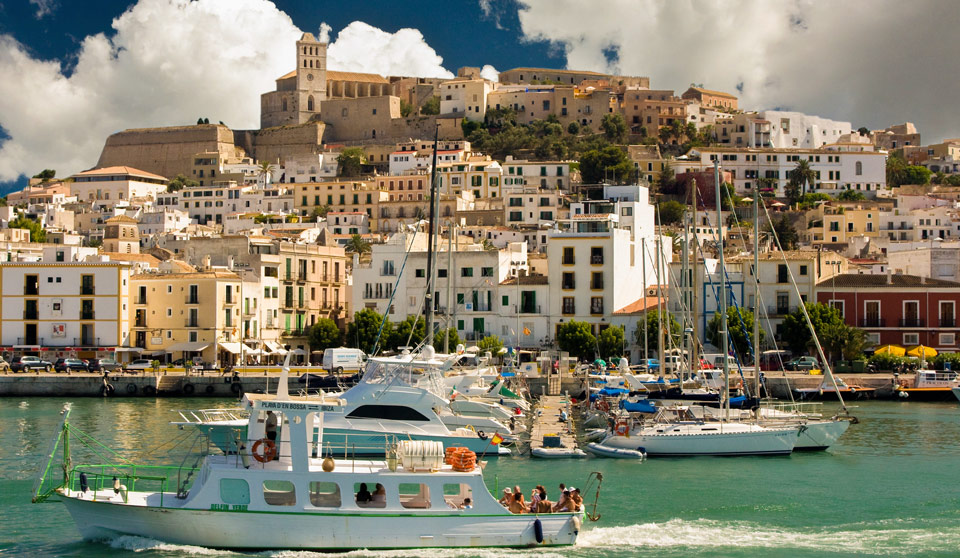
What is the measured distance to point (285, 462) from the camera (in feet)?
77.7

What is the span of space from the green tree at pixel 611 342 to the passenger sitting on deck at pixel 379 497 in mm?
37389

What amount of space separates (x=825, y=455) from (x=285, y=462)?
63.0 feet

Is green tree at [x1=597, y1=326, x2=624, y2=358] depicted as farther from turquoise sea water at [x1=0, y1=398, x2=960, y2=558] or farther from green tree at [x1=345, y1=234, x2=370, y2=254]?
green tree at [x1=345, y1=234, x2=370, y2=254]

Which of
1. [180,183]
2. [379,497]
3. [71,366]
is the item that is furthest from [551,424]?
[180,183]

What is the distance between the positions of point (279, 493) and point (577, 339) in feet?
123

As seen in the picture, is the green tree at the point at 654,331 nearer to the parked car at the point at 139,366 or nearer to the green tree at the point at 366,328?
the green tree at the point at 366,328

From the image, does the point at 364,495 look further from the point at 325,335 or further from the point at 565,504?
the point at 325,335

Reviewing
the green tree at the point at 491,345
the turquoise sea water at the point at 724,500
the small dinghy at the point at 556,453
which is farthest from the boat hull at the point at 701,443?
the green tree at the point at 491,345

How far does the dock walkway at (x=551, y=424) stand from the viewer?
37.4m

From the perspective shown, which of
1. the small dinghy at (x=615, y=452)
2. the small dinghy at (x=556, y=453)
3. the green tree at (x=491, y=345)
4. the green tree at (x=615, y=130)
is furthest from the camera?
the green tree at (x=615, y=130)

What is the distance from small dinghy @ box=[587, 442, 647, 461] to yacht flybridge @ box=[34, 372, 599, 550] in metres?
12.3

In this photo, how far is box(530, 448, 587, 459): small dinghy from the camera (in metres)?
35.2

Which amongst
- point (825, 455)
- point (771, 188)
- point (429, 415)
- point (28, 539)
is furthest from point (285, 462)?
point (771, 188)

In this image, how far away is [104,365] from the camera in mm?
59656
